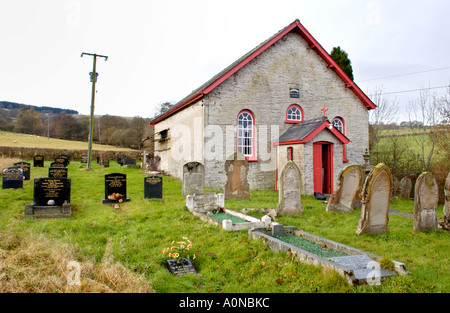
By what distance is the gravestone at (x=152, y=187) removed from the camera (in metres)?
12.5

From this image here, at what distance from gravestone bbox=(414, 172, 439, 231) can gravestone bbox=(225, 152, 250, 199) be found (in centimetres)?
632

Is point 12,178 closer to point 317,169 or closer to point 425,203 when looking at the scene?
point 317,169

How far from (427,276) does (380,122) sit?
24.7 m

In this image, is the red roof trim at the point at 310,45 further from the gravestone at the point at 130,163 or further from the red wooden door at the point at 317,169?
the gravestone at the point at 130,163

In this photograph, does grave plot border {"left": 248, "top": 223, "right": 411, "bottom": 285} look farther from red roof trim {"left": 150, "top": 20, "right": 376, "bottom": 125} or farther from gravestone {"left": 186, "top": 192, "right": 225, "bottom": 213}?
red roof trim {"left": 150, "top": 20, "right": 376, "bottom": 125}

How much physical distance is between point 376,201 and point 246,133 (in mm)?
10027

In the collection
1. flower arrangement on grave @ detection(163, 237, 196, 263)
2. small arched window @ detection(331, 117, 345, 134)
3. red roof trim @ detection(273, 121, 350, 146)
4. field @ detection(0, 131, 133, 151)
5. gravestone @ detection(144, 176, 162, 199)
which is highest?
field @ detection(0, 131, 133, 151)

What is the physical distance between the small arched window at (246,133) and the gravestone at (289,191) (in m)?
7.01

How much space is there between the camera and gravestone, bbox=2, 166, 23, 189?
13.9 meters

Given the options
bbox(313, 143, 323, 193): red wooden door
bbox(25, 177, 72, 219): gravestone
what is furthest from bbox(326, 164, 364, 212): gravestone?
bbox(25, 177, 72, 219): gravestone

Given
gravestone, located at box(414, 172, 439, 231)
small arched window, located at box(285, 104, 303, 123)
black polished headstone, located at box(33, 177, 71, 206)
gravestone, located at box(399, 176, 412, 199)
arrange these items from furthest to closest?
small arched window, located at box(285, 104, 303, 123), gravestone, located at box(399, 176, 412, 199), black polished headstone, located at box(33, 177, 71, 206), gravestone, located at box(414, 172, 439, 231)
